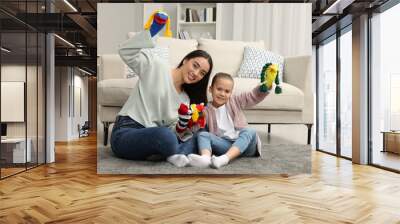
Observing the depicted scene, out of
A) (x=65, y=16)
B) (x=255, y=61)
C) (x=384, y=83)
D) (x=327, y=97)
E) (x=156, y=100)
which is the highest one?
(x=65, y=16)

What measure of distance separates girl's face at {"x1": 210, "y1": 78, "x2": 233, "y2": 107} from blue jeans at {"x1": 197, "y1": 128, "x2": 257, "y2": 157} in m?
0.28

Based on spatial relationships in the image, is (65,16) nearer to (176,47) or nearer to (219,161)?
(176,47)

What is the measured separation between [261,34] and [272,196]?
58.0 inches

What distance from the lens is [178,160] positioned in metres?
3.40

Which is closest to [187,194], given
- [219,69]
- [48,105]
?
[219,69]

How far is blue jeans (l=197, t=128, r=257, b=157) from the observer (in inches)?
132

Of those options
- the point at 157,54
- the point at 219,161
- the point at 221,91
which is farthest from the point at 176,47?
the point at 219,161

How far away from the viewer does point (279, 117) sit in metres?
3.52

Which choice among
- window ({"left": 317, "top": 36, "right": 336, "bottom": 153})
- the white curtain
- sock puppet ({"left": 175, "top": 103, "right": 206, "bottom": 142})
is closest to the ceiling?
window ({"left": 317, "top": 36, "right": 336, "bottom": 153})

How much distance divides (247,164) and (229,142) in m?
0.26

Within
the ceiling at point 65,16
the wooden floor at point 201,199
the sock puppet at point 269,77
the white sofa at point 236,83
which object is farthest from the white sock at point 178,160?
the ceiling at point 65,16

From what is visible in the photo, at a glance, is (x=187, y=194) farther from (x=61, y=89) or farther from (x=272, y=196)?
(x=61, y=89)

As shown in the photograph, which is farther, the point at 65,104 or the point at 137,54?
the point at 65,104

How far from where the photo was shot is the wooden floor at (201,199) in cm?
228
